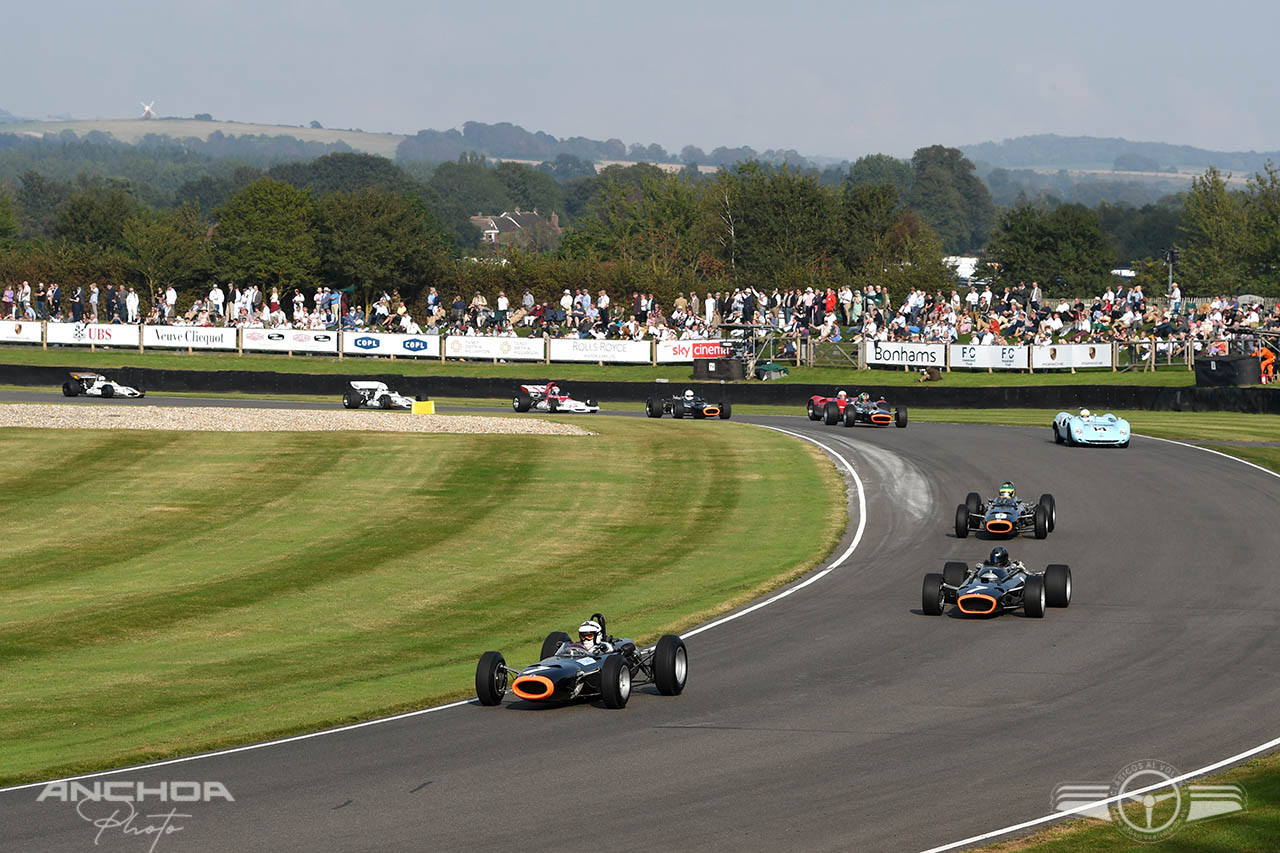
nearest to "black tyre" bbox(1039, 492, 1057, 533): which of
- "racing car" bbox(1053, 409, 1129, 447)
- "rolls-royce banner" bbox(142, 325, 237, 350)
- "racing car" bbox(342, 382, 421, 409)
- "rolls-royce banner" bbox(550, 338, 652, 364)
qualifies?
"racing car" bbox(1053, 409, 1129, 447)

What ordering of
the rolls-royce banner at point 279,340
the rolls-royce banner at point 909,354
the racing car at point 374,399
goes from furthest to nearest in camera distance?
the rolls-royce banner at point 279,340 < the rolls-royce banner at point 909,354 < the racing car at point 374,399

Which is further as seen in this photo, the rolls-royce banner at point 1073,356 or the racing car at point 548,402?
the rolls-royce banner at point 1073,356

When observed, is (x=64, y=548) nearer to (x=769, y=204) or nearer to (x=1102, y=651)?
(x=1102, y=651)

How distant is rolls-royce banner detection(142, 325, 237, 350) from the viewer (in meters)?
71.6

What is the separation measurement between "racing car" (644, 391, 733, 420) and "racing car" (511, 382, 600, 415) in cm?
263

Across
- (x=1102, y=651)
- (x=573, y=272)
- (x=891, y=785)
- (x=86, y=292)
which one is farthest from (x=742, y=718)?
(x=86, y=292)

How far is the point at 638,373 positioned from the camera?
65.5m

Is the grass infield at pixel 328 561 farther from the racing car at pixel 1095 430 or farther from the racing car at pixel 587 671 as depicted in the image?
the racing car at pixel 1095 430

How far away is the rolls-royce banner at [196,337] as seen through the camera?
71.6 meters

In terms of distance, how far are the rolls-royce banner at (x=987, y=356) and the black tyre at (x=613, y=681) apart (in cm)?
4616

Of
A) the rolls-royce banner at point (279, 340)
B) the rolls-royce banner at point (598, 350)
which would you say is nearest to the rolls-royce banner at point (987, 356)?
the rolls-royce banner at point (598, 350)

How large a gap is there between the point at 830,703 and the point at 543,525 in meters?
15.5

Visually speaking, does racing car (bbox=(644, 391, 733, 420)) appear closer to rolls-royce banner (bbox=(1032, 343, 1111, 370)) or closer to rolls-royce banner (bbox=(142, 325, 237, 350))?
rolls-royce banner (bbox=(1032, 343, 1111, 370))

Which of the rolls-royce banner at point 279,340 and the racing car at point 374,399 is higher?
the rolls-royce banner at point 279,340
